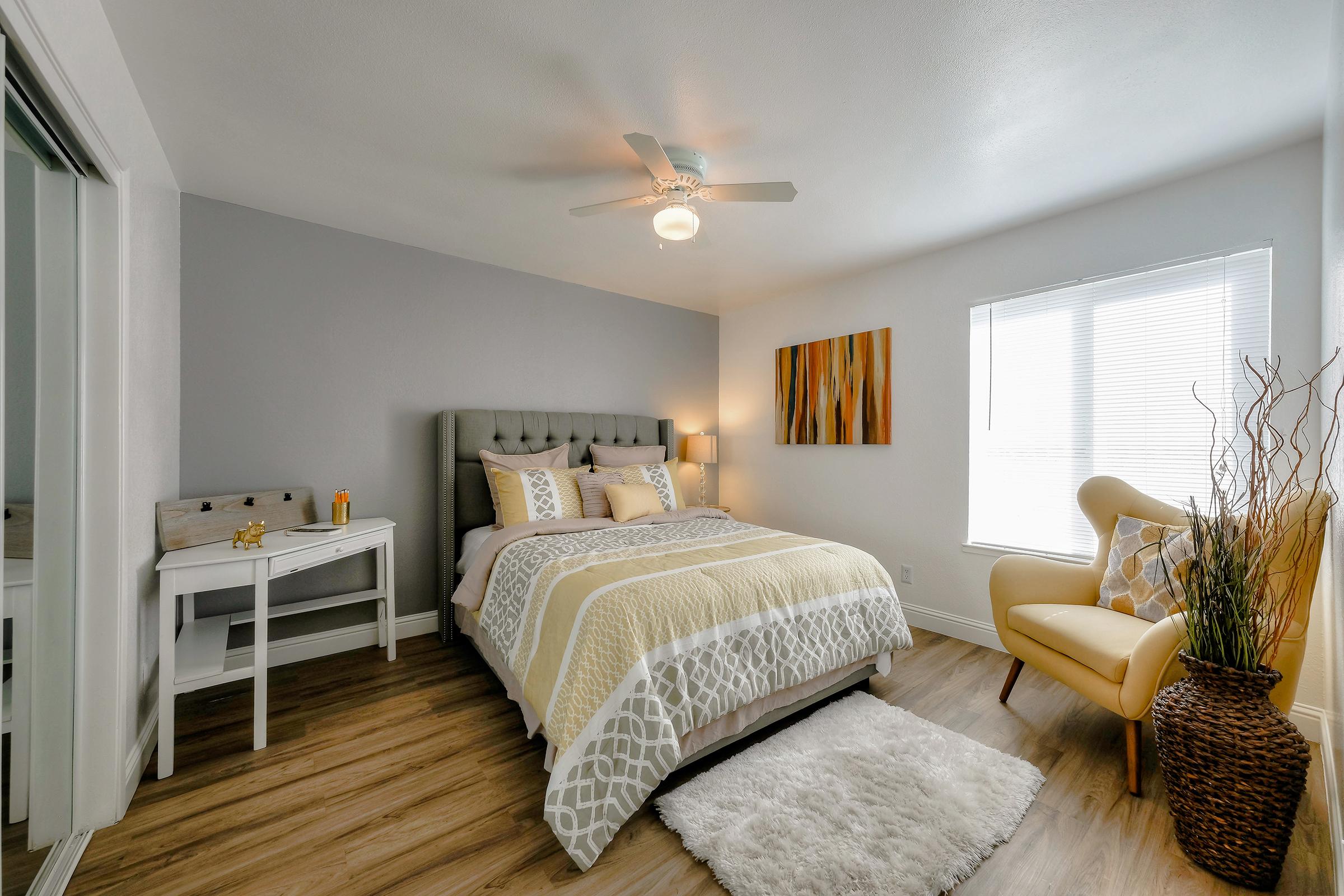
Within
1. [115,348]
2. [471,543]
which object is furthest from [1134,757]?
[115,348]

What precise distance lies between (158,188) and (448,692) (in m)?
2.53

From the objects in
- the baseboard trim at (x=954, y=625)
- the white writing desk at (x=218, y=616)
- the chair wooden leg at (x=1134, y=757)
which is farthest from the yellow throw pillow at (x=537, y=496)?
the chair wooden leg at (x=1134, y=757)

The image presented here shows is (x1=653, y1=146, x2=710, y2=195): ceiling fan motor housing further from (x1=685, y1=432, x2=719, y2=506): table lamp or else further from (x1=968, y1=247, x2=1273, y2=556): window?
(x1=685, y1=432, x2=719, y2=506): table lamp

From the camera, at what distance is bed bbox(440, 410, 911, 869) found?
1.61m

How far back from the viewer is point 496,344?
140 inches

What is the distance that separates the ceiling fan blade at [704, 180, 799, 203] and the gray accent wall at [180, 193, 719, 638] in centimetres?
201

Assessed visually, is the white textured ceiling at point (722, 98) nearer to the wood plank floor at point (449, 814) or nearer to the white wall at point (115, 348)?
the white wall at point (115, 348)

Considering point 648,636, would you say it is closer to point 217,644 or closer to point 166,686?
point 166,686

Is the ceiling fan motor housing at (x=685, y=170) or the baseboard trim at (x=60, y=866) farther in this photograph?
the ceiling fan motor housing at (x=685, y=170)

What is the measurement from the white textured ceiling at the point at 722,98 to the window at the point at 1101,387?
542 mm

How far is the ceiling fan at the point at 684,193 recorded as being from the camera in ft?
6.63

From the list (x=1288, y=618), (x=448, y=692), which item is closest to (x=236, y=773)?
(x=448, y=692)

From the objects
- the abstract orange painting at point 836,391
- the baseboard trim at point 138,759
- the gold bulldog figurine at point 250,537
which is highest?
the abstract orange painting at point 836,391

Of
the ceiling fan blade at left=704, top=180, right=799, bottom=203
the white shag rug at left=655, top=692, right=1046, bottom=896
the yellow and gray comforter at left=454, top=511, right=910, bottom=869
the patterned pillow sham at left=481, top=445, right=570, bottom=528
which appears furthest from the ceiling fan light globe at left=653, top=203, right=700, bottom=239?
the white shag rug at left=655, top=692, right=1046, bottom=896
